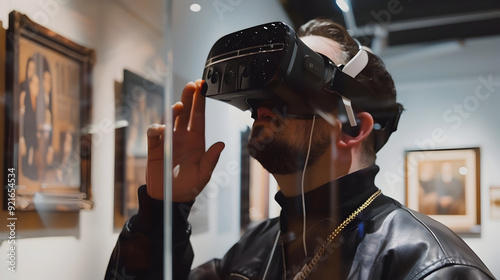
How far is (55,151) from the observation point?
0.98 metres

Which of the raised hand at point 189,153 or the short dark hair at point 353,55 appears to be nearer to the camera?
the short dark hair at point 353,55

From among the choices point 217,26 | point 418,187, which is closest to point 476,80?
point 418,187

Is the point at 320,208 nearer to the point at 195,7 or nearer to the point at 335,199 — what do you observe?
the point at 335,199

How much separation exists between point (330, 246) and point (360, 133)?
0.18 meters

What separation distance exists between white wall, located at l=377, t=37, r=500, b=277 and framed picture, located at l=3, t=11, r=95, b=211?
562 millimetres

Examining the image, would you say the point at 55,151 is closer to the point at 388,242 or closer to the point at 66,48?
the point at 66,48

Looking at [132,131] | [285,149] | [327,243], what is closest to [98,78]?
[132,131]

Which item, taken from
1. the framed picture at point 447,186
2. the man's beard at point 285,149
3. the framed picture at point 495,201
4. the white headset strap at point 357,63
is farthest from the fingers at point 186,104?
the framed picture at point 495,201

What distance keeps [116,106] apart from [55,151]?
14 cm

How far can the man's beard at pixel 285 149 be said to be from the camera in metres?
0.82

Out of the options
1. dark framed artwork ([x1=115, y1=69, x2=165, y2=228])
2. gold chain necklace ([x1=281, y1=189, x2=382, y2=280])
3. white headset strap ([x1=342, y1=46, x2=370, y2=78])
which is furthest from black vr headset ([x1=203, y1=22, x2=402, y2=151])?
dark framed artwork ([x1=115, y1=69, x2=165, y2=228])

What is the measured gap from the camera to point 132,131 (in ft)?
3.42

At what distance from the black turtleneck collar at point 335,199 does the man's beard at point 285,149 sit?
0.05 m

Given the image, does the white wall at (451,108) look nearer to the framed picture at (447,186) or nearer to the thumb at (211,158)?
the framed picture at (447,186)
